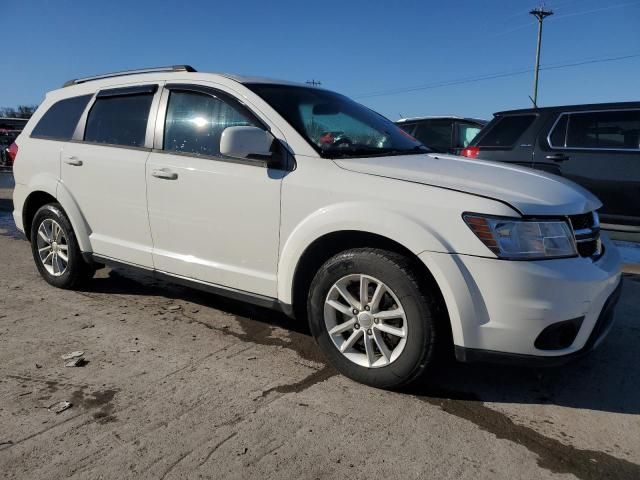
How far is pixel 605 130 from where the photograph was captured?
257 inches

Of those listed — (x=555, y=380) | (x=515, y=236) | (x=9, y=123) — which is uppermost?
(x=9, y=123)

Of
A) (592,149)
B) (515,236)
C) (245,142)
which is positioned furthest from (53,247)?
(592,149)

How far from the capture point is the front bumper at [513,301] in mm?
2572

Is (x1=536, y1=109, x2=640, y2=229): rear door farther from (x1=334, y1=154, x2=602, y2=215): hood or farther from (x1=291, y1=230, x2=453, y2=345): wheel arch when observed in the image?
(x1=291, y1=230, x2=453, y2=345): wheel arch

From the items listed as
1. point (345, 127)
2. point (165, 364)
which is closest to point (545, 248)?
point (345, 127)

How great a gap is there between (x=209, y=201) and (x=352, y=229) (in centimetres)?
106

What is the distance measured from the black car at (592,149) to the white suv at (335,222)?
130 inches

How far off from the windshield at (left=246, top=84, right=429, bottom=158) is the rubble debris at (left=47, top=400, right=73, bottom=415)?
1906 millimetres

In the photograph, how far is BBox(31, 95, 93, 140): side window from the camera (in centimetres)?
463

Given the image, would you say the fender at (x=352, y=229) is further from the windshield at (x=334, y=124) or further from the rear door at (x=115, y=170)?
the rear door at (x=115, y=170)

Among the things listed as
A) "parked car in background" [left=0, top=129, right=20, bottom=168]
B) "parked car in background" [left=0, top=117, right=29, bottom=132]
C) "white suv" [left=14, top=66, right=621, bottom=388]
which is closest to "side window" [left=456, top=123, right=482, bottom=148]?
"white suv" [left=14, top=66, right=621, bottom=388]

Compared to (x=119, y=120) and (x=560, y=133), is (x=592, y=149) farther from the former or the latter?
(x=119, y=120)

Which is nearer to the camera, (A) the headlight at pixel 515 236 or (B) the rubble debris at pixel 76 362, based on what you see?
(A) the headlight at pixel 515 236

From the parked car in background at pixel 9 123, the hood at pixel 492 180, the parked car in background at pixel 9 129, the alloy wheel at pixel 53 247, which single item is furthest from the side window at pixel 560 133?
the parked car in background at pixel 9 123
